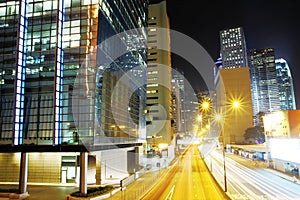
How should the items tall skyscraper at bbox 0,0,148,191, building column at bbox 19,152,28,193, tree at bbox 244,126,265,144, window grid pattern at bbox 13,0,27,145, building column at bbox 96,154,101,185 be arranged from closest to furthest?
building column at bbox 19,152,28,193, tall skyscraper at bbox 0,0,148,191, window grid pattern at bbox 13,0,27,145, building column at bbox 96,154,101,185, tree at bbox 244,126,265,144

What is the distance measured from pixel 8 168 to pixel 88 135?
15.2m

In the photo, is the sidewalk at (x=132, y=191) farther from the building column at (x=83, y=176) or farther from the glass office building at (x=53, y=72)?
the glass office building at (x=53, y=72)

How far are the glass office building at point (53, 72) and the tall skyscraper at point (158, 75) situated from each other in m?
74.9

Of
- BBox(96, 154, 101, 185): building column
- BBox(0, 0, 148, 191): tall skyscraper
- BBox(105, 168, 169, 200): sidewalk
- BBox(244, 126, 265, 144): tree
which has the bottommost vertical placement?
BBox(105, 168, 169, 200): sidewalk

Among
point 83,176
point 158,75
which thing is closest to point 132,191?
point 83,176

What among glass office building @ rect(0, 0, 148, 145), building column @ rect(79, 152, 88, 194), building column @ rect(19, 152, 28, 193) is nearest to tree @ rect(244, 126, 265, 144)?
glass office building @ rect(0, 0, 148, 145)

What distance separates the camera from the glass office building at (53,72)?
30.9 metres

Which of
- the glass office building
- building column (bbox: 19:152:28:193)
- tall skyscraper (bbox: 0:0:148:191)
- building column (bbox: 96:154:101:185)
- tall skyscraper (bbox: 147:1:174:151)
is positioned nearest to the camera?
building column (bbox: 19:152:28:193)

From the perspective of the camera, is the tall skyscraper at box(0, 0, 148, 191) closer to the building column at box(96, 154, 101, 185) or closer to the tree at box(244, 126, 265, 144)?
the building column at box(96, 154, 101, 185)

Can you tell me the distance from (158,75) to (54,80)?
285 ft

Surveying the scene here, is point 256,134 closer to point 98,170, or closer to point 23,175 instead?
point 98,170

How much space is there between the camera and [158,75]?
381 ft

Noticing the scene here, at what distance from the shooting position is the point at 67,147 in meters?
28.1

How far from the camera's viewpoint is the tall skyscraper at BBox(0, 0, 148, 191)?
30797mm
